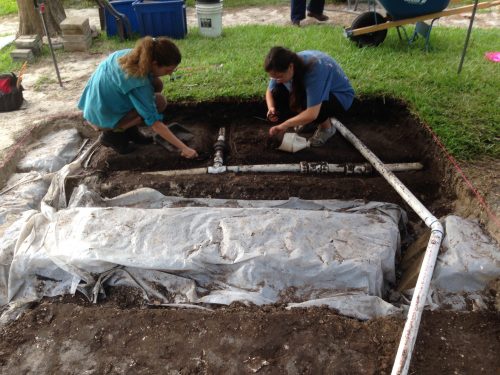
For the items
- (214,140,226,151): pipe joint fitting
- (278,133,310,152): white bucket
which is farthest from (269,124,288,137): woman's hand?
(214,140,226,151): pipe joint fitting

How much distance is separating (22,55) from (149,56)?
4.20 metres

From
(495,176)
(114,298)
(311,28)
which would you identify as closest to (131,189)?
(114,298)

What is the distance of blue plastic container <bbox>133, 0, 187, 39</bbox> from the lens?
20.7 ft

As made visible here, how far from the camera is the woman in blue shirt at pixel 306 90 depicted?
119 inches

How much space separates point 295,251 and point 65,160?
2695 mm

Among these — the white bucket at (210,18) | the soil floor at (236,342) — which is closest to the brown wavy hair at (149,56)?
the soil floor at (236,342)

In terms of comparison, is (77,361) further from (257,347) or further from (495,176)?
(495,176)

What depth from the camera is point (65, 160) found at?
4008 millimetres

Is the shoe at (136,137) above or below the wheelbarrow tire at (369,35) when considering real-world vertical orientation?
below

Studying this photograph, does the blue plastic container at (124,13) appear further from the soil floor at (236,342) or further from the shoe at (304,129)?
the soil floor at (236,342)

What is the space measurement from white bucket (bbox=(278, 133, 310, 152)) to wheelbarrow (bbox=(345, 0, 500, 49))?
243cm

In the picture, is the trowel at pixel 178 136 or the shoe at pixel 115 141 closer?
the shoe at pixel 115 141

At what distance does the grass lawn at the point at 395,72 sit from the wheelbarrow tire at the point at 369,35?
98 millimetres

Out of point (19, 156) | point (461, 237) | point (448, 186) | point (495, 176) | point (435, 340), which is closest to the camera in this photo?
point (435, 340)
